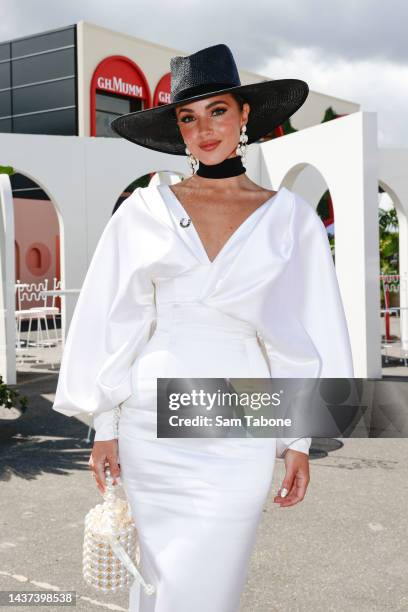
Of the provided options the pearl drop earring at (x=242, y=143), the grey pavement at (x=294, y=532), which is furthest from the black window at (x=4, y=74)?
the pearl drop earring at (x=242, y=143)

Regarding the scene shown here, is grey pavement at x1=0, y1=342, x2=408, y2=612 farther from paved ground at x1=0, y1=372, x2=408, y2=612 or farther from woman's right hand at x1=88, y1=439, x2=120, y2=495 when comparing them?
woman's right hand at x1=88, y1=439, x2=120, y2=495

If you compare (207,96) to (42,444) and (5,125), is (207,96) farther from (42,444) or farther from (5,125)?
(5,125)

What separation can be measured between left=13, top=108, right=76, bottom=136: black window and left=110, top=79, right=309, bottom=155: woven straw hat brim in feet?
74.5

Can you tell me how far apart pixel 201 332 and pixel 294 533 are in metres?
2.64

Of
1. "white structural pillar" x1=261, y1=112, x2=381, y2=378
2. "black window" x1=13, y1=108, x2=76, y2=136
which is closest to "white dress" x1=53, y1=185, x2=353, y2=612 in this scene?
"white structural pillar" x1=261, y1=112, x2=381, y2=378

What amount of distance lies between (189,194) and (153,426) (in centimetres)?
70

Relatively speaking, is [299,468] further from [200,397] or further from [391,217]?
[391,217]

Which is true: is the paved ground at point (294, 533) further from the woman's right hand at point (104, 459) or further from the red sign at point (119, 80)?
the red sign at point (119, 80)

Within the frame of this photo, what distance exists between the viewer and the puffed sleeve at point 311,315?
6.47 ft

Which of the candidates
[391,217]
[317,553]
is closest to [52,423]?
[317,553]

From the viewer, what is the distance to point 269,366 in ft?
6.73

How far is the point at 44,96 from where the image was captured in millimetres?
24734

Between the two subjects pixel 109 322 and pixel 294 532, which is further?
pixel 294 532

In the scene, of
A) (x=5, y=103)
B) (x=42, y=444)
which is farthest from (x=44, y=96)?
(x=42, y=444)
